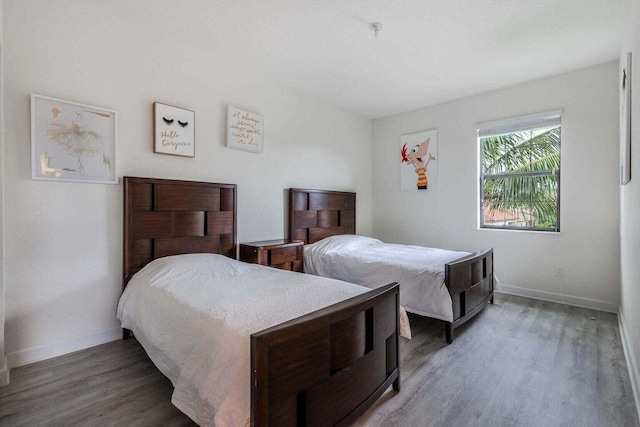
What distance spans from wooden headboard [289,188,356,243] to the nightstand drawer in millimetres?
392

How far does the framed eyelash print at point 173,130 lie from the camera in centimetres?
258

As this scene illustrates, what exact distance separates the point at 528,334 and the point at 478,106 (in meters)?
2.82

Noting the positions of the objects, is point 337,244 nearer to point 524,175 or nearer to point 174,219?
point 174,219

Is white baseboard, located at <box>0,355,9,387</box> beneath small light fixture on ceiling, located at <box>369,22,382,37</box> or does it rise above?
beneath

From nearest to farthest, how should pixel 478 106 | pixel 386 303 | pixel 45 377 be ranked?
1. pixel 386 303
2. pixel 45 377
3. pixel 478 106

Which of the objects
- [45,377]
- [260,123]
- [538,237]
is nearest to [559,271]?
[538,237]

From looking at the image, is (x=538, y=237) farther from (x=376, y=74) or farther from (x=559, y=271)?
(x=376, y=74)

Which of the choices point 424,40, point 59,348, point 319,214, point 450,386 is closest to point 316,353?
point 450,386

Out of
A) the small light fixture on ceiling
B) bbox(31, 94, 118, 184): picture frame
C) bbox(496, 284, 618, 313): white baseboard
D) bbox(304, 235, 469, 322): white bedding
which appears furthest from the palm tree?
bbox(31, 94, 118, 184): picture frame

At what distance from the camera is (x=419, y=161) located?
4.46 m

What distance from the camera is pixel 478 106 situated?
12.9ft

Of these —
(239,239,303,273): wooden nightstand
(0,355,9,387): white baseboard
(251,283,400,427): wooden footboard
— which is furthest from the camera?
(239,239,303,273): wooden nightstand

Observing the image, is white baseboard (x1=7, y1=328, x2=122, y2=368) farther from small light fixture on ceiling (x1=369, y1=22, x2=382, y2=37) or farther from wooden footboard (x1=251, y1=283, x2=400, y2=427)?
small light fixture on ceiling (x1=369, y1=22, x2=382, y2=37)

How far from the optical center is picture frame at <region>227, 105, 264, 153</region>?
3088 mm
